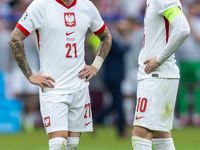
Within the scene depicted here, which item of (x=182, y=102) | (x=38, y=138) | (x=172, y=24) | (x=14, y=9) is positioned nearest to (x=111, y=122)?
(x=182, y=102)

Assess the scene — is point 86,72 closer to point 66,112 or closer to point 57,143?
point 66,112

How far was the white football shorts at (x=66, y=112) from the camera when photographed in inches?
214

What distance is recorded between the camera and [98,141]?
10281mm

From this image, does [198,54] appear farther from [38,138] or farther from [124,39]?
[38,138]

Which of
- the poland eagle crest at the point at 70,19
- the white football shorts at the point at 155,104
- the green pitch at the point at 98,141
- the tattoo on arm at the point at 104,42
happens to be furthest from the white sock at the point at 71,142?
the green pitch at the point at 98,141

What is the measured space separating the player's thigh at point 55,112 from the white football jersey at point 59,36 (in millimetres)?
89

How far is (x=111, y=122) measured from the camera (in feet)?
44.1

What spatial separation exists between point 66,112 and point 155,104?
1.03 meters

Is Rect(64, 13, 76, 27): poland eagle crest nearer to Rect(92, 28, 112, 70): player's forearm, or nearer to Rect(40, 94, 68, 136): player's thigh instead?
Rect(92, 28, 112, 70): player's forearm

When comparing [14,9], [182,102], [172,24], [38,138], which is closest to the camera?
[172,24]

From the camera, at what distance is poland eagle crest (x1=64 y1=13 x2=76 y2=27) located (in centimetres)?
557

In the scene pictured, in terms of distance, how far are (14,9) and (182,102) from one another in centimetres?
560

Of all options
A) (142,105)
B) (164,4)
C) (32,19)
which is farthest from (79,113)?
(164,4)

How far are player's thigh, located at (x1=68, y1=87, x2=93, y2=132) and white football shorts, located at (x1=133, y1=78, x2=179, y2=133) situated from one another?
696 millimetres
